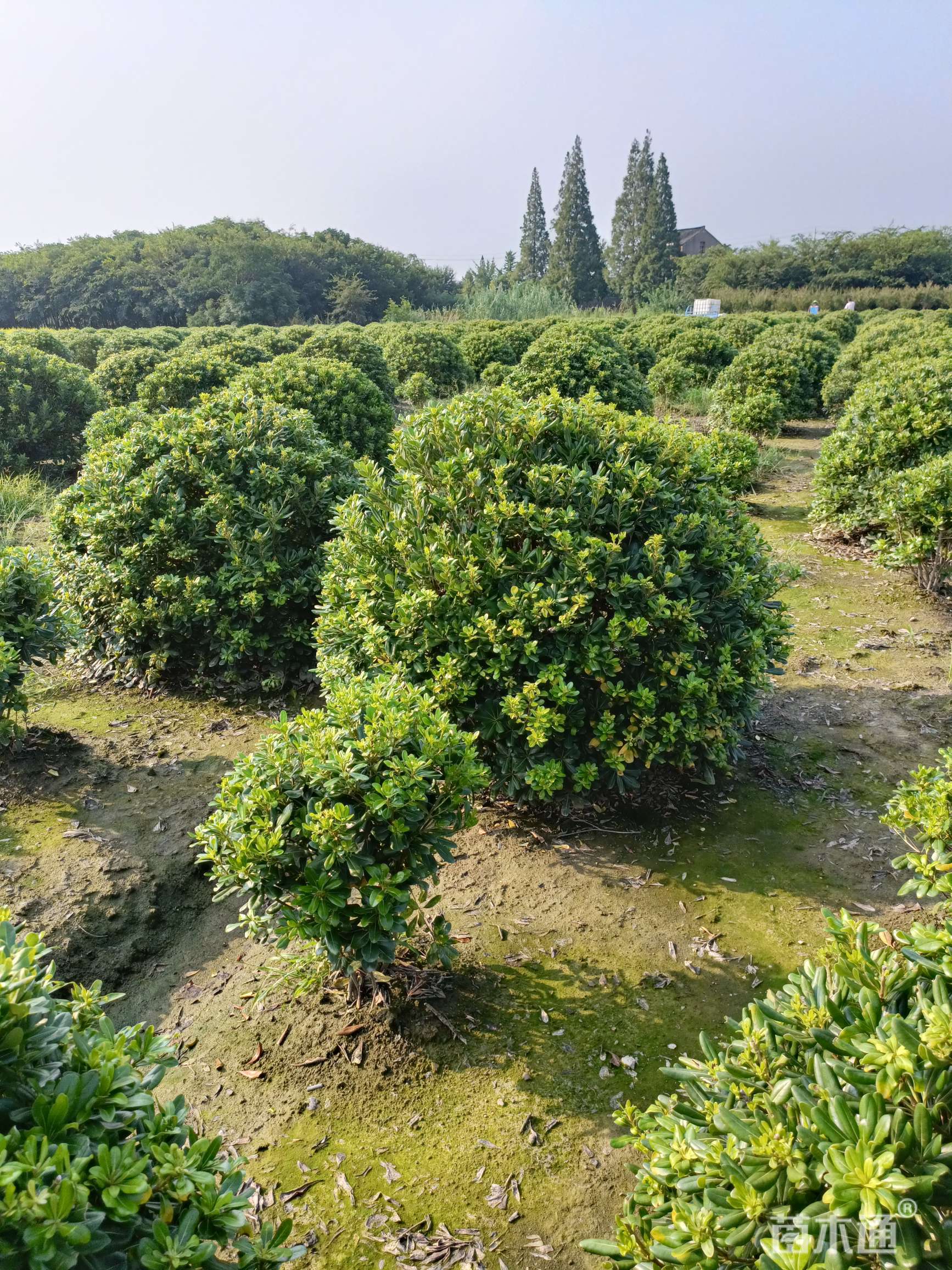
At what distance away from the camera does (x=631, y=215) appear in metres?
56.8

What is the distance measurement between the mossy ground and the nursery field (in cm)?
1

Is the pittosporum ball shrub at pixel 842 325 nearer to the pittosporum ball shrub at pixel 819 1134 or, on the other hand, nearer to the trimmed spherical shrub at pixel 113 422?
the trimmed spherical shrub at pixel 113 422

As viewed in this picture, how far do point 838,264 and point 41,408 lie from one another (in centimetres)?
5141

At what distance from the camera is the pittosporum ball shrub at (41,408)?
9.81 m

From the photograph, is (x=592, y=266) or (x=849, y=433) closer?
(x=849, y=433)

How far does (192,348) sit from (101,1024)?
44.0 ft

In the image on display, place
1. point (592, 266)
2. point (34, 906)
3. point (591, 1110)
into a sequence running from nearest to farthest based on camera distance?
point (591, 1110) → point (34, 906) → point (592, 266)

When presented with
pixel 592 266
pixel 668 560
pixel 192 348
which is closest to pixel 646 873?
pixel 668 560

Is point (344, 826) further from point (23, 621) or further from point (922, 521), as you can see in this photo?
point (922, 521)

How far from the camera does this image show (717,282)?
48.6 meters

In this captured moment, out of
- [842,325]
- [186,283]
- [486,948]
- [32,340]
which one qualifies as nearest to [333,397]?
[32,340]

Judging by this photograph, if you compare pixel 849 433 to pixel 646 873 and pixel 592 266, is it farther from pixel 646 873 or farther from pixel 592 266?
pixel 592 266

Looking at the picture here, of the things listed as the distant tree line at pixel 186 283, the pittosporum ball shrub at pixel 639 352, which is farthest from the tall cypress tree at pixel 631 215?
the pittosporum ball shrub at pixel 639 352

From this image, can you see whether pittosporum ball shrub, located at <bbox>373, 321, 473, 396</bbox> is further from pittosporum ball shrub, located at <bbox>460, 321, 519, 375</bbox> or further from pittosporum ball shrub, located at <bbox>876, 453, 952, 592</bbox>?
pittosporum ball shrub, located at <bbox>876, 453, 952, 592</bbox>
